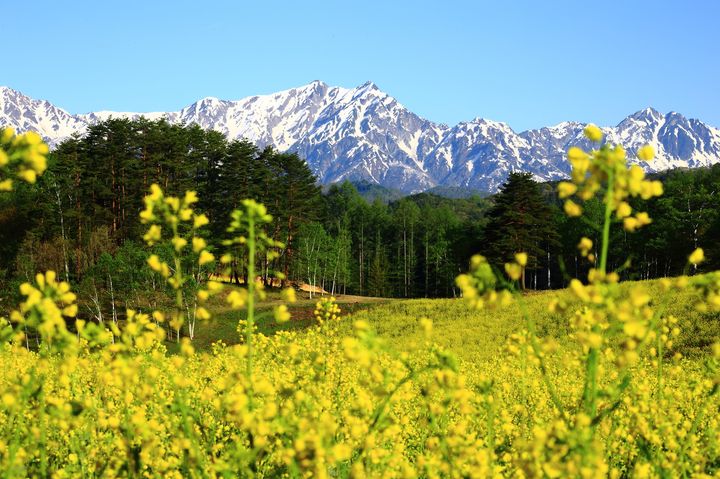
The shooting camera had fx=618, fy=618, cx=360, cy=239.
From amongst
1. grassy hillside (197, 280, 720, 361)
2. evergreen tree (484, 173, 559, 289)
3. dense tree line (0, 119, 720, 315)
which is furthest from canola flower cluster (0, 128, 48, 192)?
evergreen tree (484, 173, 559, 289)

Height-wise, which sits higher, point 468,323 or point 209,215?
point 209,215

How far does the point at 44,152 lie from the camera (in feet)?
7.48

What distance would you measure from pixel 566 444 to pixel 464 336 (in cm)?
2772

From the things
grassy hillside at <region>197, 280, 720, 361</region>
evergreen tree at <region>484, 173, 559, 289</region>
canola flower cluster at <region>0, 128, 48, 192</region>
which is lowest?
grassy hillside at <region>197, 280, 720, 361</region>

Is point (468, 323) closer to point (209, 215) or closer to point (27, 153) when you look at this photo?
point (209, 215)

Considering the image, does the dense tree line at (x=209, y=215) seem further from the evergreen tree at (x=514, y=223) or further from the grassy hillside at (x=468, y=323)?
the grassy hillside at (x=468, y=323)

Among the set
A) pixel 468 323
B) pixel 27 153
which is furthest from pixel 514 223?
pixel 27 153

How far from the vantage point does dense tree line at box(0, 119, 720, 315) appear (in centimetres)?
3941

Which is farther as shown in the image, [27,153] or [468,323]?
[468,323]

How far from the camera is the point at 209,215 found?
185 ft

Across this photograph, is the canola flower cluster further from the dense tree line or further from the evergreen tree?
the evergreen tree

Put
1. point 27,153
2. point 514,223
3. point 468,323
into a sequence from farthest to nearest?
1. point 514,223
2. point 468,323
3. point 27,153

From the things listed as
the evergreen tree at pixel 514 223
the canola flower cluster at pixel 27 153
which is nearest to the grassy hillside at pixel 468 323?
the evergreen tree at pixel 514 223

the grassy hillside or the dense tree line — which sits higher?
the dense tree line
